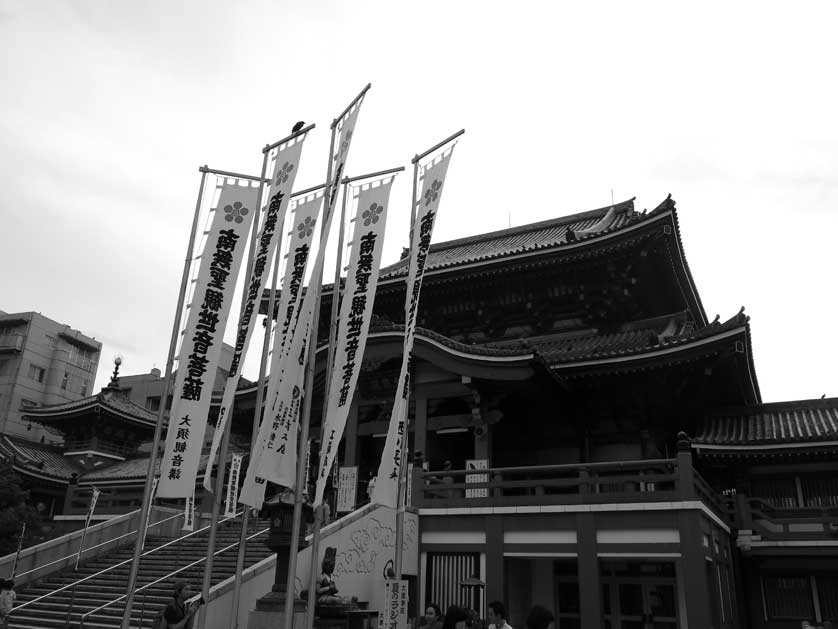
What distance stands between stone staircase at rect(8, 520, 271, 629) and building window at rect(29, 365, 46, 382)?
43.9 metres

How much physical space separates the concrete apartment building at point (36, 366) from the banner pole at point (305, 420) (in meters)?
47.7

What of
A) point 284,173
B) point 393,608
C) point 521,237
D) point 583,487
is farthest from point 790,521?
point 521,237

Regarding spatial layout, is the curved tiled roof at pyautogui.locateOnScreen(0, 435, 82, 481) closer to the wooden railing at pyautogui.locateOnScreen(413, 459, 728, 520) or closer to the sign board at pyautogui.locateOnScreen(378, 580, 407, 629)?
the wooden railing at pyautogui.locateOnScreen(413, 459, 728, 520)

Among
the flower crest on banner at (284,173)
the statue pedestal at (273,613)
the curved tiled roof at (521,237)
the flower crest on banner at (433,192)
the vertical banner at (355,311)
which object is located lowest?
the statue pedestal at (273,613)

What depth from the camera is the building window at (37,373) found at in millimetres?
55125

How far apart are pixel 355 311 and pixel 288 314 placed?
1121 millimetres

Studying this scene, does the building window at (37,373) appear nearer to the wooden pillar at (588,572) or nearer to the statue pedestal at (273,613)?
the statue pedestal at (273,613)

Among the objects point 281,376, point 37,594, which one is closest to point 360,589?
point 281,376

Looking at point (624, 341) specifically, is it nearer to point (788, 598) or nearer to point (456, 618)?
point (788, 598)

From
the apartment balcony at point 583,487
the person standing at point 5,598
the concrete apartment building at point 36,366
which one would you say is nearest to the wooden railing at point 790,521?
the apartment balcony at point 583,487

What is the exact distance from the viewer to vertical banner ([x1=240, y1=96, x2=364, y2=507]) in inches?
371

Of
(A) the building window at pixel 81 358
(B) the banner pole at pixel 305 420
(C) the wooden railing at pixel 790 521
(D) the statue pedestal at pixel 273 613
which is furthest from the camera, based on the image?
(A) the building window at pixel 81 358

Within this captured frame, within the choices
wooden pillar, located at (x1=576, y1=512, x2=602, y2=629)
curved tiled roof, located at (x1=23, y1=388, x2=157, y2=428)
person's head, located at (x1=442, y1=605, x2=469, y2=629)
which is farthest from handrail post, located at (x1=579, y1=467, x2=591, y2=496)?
curved tiled roof, located at (x1=23, y1=388, x2=157, y2=428)

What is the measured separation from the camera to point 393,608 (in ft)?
35.7
